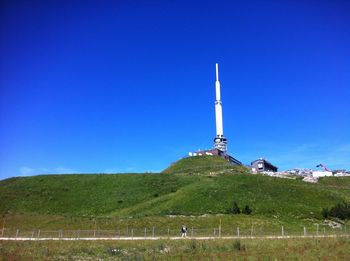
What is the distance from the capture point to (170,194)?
3246 inches

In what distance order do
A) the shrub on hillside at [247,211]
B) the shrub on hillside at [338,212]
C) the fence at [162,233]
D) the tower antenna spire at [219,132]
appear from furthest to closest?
the tower antenna spire at [219,132] < the shrub on hillside at [338,212] < the shrub on hillside at [247,211] < the fence at [162,233]

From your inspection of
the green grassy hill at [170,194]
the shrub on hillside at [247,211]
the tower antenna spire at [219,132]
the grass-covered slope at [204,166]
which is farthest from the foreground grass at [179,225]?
the tower antenna spire at [219,132]

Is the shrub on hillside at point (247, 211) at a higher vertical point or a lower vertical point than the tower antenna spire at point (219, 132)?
lower

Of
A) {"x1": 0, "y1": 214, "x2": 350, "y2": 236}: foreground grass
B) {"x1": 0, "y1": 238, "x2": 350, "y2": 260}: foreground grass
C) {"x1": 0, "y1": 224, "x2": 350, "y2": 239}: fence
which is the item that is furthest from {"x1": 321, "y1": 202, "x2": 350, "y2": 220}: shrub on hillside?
{"x1": 0, "y1": 238, "x2": 350, "y2": 260}: foreground grass

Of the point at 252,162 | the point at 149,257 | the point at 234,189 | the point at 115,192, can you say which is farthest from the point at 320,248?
the point at 252,162

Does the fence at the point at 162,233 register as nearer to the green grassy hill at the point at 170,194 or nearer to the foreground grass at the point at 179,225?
the foreground grass at the point at 179,225

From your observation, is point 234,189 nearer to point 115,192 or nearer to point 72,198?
point 115,192

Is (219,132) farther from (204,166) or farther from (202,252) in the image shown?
(202,252)

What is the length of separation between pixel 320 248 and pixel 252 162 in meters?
110

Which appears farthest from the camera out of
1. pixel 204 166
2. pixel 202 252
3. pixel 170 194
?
pixel 204 166

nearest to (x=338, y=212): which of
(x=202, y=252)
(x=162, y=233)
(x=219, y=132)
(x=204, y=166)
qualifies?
(x=162, y=233)

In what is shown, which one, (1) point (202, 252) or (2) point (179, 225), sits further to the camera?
(2) point (179, 225)

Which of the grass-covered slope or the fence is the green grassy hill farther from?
the fence

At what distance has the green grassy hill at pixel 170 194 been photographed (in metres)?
71.7
